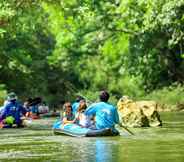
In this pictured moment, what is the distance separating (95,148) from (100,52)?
1635 inches

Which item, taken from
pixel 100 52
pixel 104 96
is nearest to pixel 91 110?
pixel 104 96

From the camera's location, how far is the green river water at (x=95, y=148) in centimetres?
1378

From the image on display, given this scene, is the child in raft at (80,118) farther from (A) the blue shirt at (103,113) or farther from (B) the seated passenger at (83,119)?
(A) the blue shirt at (103,113)

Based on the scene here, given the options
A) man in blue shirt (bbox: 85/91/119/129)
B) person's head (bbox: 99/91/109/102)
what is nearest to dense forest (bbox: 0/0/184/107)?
person's head (bbox: 99/91/109/102)

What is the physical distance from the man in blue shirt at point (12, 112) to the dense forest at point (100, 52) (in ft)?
28.0

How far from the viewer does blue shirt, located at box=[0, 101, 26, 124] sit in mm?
26078

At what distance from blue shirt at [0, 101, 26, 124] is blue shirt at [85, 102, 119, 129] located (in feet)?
22.1

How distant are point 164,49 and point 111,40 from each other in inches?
196

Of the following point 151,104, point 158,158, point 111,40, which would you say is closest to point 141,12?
point 111,40

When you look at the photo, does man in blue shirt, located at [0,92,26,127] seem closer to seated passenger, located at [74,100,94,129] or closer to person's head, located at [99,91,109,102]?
seated passenger, located at [74,100,94,129]

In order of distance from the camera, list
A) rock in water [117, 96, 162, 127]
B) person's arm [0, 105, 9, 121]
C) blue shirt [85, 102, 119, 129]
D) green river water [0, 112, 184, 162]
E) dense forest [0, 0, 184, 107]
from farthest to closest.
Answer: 1. dense forest [0, 0, 184, 107]
2. person's arm [0, 105, 9, 121]
3. rock in water [117, 96, 162, 127]
4. blue shirt [85, 102, 119, 129]
5. green river water [0, 112, 184, 162]

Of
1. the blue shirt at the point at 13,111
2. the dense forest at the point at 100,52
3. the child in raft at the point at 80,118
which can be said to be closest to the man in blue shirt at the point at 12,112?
the blue shirt at the point at 13,111

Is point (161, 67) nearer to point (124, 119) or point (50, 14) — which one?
point (50, 14)

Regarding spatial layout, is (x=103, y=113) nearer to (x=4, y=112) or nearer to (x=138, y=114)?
(x=138, y=114)
